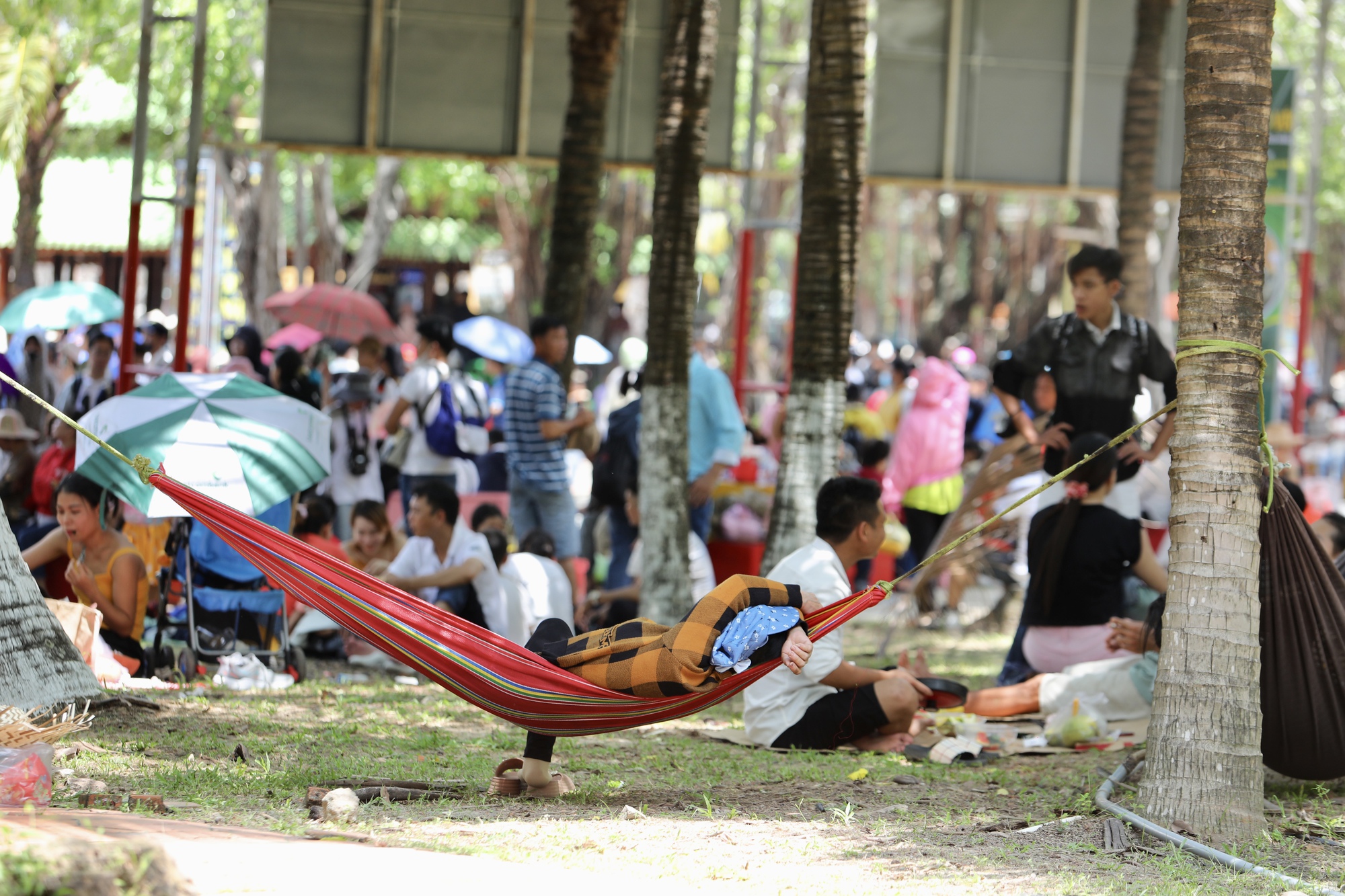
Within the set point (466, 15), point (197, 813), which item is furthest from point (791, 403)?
point (466, 15)

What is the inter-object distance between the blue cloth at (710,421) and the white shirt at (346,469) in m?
→ 2.04

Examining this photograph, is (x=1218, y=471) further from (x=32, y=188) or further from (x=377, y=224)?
(x=377, y=224)

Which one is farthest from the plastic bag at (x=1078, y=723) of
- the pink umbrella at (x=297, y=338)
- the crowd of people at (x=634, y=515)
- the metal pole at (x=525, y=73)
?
the pink umbrella at (x=297, y=338)

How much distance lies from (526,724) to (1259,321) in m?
2.66

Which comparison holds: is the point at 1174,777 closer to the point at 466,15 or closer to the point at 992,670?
the point at 992,670

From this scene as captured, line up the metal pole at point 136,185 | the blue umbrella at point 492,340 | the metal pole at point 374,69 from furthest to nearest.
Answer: the metal pole at point 374,69 → the blue umbrella at point 492,340 → the metal pole at point 136,185

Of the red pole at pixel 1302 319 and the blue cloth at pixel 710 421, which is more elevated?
the red pole at pixel 1302 319

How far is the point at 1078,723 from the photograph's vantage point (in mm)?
6141

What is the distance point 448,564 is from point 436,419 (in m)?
1.81

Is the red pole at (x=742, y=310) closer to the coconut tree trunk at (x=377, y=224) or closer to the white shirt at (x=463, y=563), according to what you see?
the white shirt at (x=463, y=563)

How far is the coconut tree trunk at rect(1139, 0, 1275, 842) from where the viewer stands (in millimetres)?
4559

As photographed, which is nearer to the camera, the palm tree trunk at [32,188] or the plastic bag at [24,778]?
the plastic bag at [24,778]

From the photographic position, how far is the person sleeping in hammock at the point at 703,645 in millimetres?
4504

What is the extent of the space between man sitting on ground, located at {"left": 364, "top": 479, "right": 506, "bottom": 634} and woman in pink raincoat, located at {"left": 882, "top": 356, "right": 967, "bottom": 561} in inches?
149
